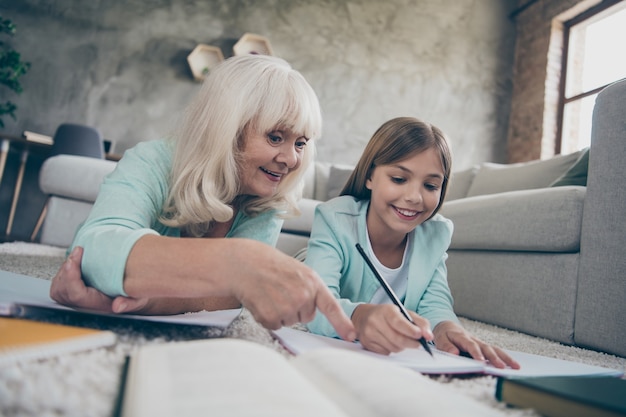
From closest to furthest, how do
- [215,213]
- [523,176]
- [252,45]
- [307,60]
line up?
[215,213] → [523,176] → [252,45] → [307,60]

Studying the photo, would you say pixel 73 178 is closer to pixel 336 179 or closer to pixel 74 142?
pixel 74 142

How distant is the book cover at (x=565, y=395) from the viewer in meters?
0.40

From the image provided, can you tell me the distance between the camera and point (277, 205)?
104 cm

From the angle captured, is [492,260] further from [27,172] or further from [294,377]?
[27,172]

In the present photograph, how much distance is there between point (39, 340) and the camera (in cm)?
45

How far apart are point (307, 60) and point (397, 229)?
11.8ft

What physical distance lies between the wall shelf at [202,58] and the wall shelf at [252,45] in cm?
17

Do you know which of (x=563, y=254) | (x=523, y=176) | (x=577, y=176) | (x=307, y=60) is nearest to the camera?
(x=563, y=254)

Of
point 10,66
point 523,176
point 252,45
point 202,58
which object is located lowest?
point 523,176

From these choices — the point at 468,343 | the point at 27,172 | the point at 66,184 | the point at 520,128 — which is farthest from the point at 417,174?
the point at 520,128

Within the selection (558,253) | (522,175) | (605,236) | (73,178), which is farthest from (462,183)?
(73,178)

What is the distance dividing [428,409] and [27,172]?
165 inches

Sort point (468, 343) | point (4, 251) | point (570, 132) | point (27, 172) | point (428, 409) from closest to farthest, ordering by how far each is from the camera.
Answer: point (428, 409), point (468, 343), point (4, 251), point (27, 172), point (570, 132)

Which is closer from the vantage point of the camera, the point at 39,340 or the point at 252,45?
the point at 39,340
